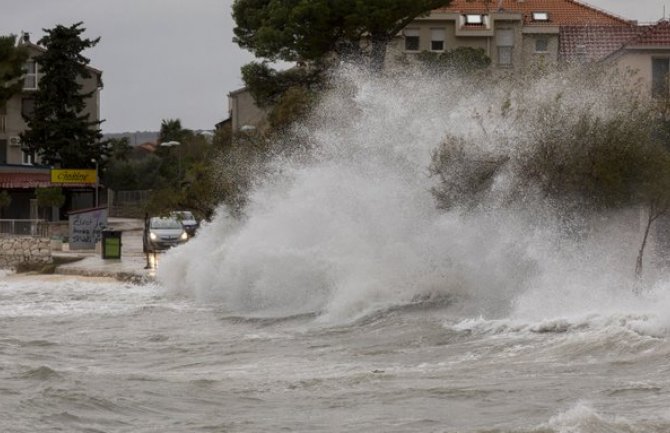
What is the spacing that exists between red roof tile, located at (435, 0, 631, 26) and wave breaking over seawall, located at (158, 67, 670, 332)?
127ft

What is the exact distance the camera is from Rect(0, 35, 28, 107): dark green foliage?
5928 centimetres

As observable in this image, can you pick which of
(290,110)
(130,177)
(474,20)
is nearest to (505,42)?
(474,20)

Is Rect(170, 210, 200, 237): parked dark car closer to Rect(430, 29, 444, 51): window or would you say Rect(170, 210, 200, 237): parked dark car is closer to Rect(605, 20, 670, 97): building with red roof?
Rect(605, 20, 670, 97): building with red roof

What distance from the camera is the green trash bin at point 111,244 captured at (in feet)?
143

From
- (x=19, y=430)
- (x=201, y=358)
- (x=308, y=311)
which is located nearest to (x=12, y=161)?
(x=308, y=311)

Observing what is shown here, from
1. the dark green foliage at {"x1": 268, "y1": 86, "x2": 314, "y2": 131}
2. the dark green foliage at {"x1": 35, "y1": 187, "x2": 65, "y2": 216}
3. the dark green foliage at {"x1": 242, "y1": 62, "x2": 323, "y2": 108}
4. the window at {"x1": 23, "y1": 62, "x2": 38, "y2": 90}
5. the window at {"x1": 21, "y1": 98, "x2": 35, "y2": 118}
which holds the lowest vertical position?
the dark green foliage at {"x1": 35, "y1": 187, "x2": 65, "y2": 216}

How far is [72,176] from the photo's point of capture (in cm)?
7581

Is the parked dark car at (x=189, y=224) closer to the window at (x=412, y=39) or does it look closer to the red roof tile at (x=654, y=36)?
the red roof tile at (x=654, y=36)

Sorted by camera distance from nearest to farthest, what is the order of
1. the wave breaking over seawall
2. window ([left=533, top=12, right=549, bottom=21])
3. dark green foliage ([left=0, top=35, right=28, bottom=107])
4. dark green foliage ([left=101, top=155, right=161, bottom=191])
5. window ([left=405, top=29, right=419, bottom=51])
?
the wave breaking over seawall < dark green foliage ([left=0, top=35, right=28, bottom=107]) < window ([left=533, top=12, right=549, bottom=21]) < window ([left=405, top=29, right=419, bottom=51]) < dark green foliage ([left=101, top=155, right=161, bottom=191])

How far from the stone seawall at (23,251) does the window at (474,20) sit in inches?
1130

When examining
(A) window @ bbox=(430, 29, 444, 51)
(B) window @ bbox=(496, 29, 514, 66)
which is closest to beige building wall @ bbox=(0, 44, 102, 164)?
(A) window @ bbox=(430, 29, 444, 51)

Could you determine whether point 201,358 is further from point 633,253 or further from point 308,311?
point 633,253

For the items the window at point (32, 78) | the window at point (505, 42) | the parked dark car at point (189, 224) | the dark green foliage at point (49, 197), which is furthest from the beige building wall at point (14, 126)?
the parked dark car at point (189, 224)

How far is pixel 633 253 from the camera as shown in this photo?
2483 centimetres
